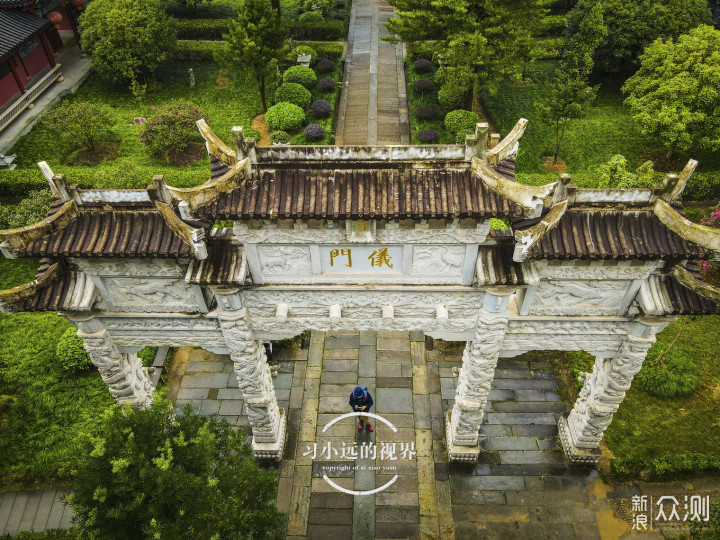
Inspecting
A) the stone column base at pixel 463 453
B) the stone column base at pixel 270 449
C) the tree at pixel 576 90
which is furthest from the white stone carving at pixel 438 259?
the tree at pixel 576 90

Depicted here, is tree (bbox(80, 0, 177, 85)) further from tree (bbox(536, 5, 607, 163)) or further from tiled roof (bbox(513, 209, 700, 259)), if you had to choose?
tiled roof (bbox(513, 209, 700, 259))

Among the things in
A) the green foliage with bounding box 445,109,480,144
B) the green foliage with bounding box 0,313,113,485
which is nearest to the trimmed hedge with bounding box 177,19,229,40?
the green foliage with bounding box 445,109,480,144

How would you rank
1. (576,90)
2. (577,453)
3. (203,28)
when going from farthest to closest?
(203,28) < (576,90) < (577,453)

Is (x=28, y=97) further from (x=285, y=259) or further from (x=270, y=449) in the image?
(x=285, y=259)

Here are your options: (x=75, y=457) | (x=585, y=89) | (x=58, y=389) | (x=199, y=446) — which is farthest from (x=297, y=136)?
(x=199, y=446)

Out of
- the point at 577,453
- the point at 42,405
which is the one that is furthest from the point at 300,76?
the point at 577,453


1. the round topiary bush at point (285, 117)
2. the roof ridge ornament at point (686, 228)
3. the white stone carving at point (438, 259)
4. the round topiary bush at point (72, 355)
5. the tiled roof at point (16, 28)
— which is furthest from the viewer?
the tiled roof at point (16, 28)

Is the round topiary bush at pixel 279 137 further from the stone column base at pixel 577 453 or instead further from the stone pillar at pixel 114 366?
the stone column base at pixel 577 453

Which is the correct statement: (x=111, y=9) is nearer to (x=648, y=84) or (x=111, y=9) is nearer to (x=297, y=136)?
(x=297, y=136)
